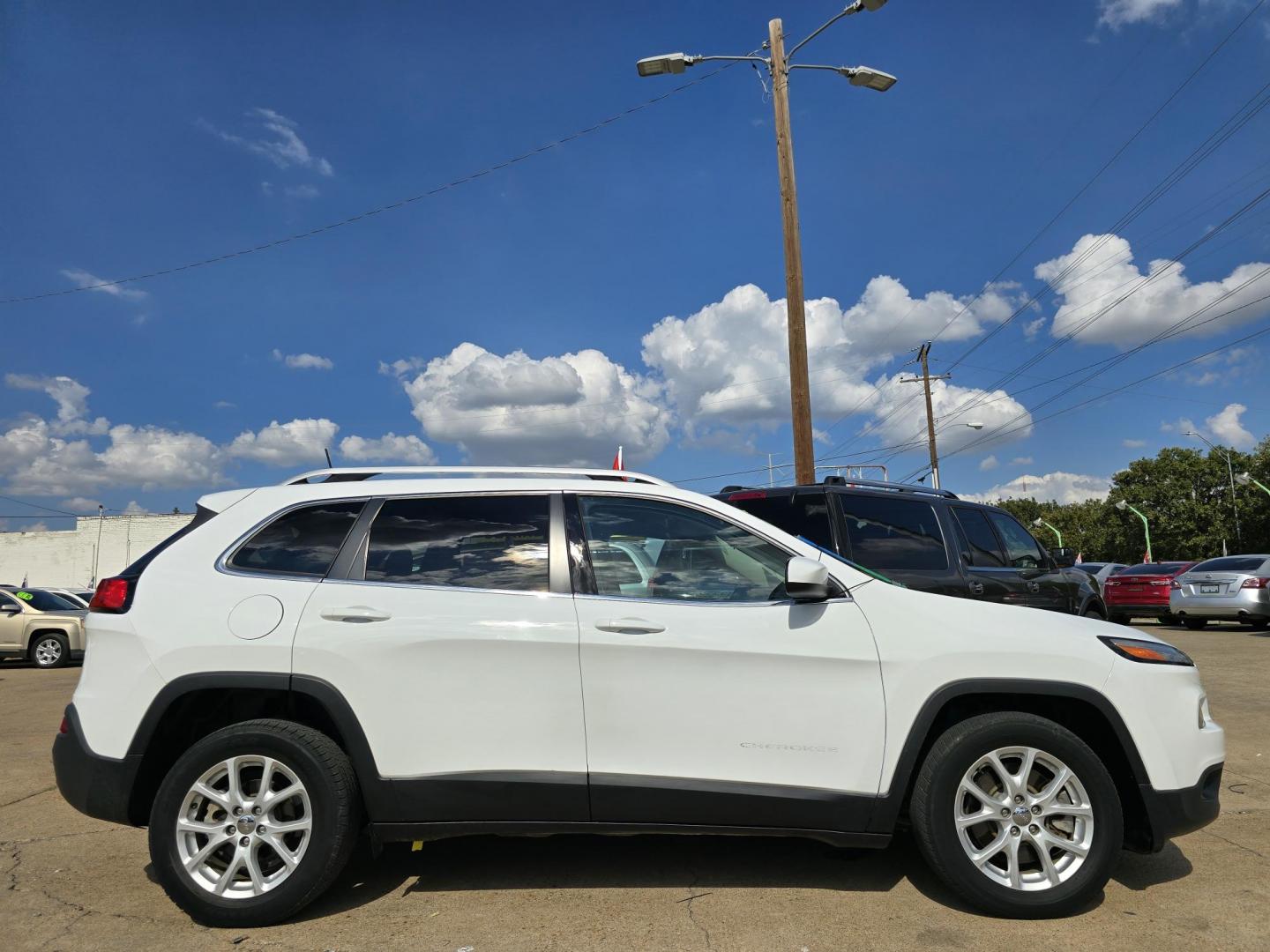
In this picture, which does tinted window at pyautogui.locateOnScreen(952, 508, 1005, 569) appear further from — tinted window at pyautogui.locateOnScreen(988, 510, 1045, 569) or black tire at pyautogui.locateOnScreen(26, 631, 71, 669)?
black tire at pyautogui.locateOnScreen(26, 631, 71, 669)

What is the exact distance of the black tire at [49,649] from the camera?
1472 cm

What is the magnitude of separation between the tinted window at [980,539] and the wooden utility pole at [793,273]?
2976 mm

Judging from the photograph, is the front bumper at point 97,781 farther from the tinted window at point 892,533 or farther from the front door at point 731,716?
the tinted window at point 892,533

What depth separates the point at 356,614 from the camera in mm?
3508

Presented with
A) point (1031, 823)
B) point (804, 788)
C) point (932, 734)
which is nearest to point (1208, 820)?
point (1031, 823)

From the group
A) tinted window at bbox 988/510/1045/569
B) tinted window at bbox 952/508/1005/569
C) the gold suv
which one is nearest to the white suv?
tinted window at bbox 952/508/1005/569

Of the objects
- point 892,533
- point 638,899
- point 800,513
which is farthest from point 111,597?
point 892,533

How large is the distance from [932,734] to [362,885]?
2.57 metres

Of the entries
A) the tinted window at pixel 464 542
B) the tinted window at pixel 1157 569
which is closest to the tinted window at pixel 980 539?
the tinted window at pixel 464 542

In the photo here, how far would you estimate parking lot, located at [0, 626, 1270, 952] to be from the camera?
3225 mm

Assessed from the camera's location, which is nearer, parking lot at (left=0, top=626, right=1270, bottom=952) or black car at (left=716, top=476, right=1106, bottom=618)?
parking lot at (left=0, top=626, right=1270, bottom=952)

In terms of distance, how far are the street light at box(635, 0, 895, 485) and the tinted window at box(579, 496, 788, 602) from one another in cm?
664

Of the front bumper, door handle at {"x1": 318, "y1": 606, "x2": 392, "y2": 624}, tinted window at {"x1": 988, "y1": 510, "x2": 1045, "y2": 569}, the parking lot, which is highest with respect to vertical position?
tinted window at {"x1": 988, "y1": 510, "x2": 1045, "y2": 569}

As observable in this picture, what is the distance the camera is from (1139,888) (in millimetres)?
3699
